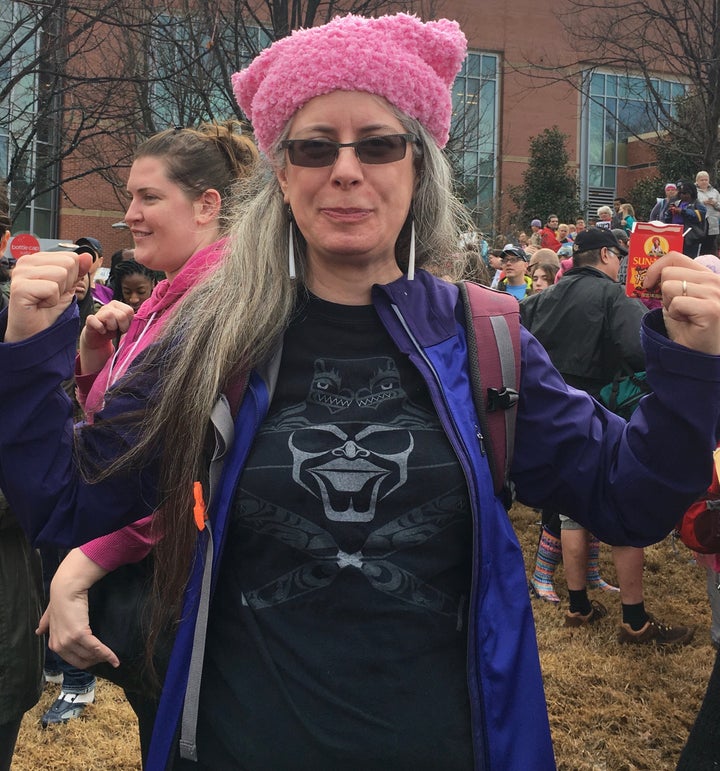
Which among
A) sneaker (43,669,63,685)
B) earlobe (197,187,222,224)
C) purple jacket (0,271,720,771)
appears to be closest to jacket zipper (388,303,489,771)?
purple jacket (0,271,720,771)

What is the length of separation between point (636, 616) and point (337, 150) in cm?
406

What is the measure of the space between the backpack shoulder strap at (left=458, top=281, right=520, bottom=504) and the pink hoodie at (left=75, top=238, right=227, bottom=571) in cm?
→ 65

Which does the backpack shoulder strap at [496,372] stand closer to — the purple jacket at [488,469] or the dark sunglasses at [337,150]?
the purple jacket at [488,469]

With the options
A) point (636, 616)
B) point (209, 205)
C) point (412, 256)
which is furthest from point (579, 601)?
point (412, 256)

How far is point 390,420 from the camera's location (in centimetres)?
168

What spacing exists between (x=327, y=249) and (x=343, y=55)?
38 centimetres

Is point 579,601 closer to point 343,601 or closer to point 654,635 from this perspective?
point 654,635

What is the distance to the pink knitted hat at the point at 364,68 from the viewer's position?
5.60 ft

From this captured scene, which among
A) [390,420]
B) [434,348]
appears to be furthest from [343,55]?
[390,420]

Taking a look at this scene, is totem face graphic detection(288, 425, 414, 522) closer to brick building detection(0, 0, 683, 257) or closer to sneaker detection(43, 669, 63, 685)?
sneaker detection(43, 669, 63, 685)

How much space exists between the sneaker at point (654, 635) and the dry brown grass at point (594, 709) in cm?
7

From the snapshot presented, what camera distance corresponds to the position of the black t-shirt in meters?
1.57

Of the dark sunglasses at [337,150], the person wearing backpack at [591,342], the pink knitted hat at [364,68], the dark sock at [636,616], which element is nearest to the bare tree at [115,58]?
the person wearing backpack at [591,342]

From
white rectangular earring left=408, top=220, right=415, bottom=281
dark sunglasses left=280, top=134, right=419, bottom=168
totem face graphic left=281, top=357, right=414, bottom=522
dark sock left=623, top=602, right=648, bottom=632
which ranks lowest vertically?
dark sock left=623, top=602, right=648, bottom=632
